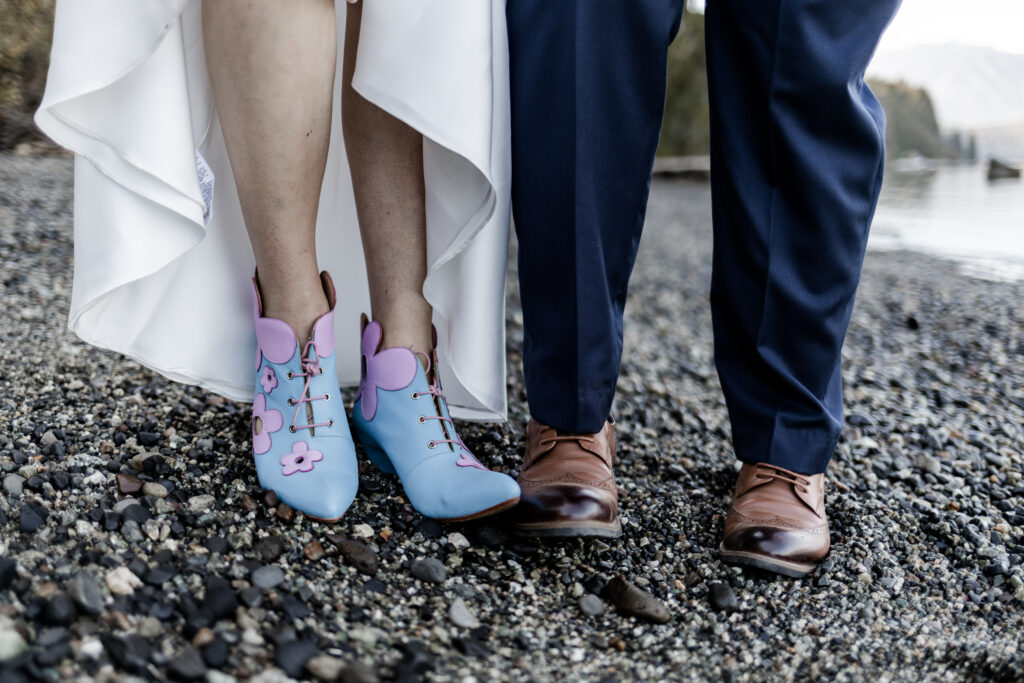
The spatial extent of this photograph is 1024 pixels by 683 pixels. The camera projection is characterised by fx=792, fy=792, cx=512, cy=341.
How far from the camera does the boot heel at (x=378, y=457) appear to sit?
4.54 feet

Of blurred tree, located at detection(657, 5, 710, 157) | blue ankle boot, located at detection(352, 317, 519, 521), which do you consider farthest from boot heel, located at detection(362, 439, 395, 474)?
blurred tree, located at detection(657, 5, 710, 157)

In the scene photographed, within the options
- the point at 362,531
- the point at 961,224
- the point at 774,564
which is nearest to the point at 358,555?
the point at 362,531

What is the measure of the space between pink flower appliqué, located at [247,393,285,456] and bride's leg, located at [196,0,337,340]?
0.17 metres

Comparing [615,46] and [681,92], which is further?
[681,92]

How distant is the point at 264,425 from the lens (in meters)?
1.28

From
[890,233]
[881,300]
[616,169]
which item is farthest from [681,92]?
[616,169]

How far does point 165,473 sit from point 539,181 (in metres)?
0.75

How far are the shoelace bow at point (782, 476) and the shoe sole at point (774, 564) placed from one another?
0.12 meters

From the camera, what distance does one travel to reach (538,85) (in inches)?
Answer: 46.1

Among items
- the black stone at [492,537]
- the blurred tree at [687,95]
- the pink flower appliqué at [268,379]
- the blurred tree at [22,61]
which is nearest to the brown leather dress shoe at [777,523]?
the black stone at [492,537]

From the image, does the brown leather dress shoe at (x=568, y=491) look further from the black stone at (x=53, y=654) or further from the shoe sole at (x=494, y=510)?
the black stone at (x=53, y=654)

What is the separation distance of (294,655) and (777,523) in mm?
750

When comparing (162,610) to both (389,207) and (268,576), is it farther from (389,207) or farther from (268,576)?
(389,207)

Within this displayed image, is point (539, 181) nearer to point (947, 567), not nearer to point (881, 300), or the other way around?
point (947, 567)
